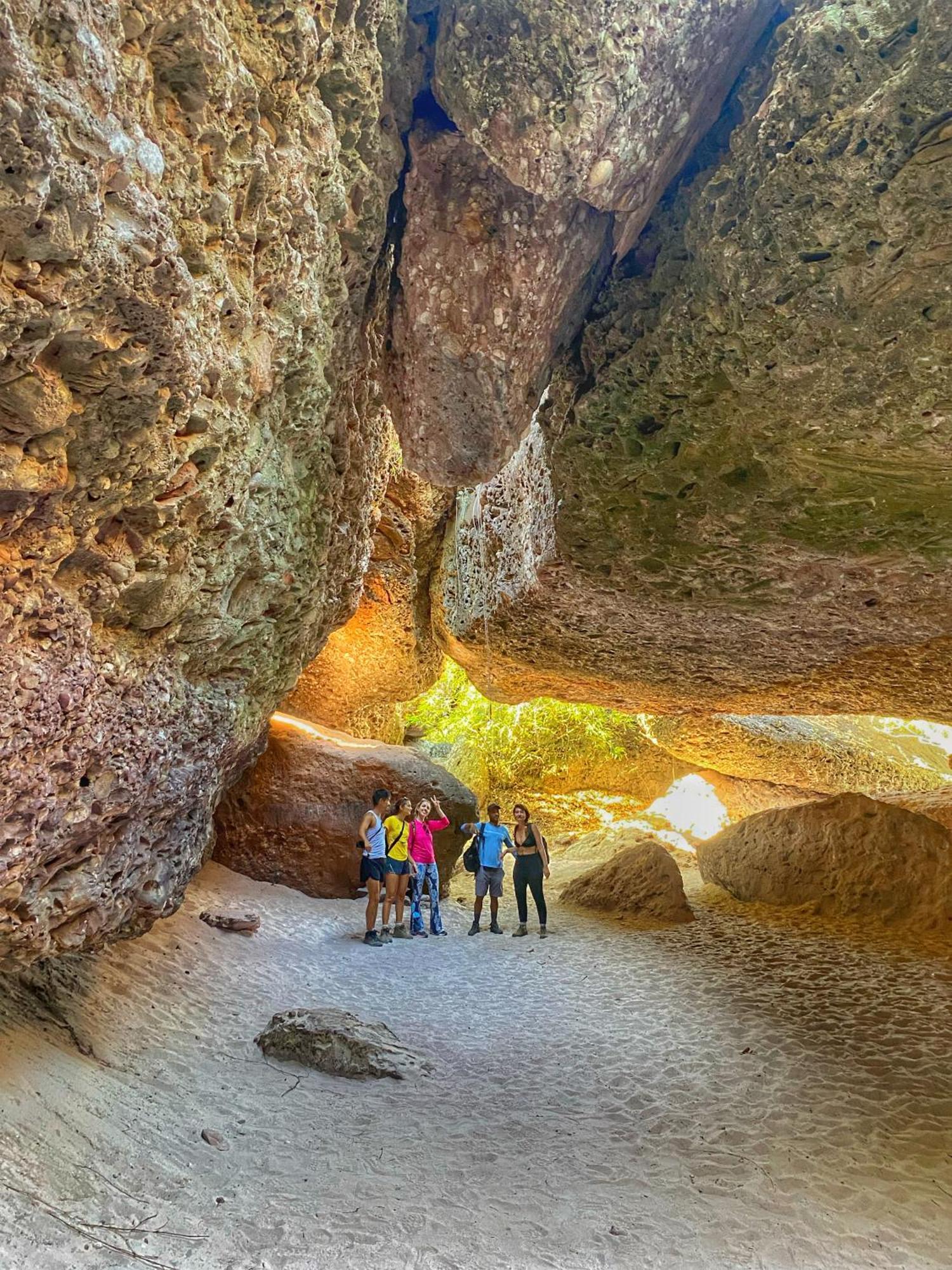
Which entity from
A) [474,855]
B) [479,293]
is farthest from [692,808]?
[479,293]

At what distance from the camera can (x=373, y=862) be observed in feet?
27.0

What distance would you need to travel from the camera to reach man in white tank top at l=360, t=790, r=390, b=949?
318 inches

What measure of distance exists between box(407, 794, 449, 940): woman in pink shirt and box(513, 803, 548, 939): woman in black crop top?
956 millimetres

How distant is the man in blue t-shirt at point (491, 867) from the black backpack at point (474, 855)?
17mm

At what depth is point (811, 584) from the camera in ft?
23.4

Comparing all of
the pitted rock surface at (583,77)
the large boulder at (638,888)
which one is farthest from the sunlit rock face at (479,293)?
the large boulder at (638,888)

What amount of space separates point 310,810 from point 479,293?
677 centimetres

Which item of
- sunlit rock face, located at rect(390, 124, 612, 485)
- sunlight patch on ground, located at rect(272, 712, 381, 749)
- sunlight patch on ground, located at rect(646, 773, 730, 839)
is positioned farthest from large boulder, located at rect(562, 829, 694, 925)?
sunlight patch on ground, located at rect(646, 773, 730, 839)

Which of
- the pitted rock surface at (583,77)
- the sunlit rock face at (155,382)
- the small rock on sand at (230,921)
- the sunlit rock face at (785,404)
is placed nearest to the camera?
the sunlit rock face at (155,382)

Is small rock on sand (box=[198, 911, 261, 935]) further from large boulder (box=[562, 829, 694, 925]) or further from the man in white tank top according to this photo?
large boulder (box=[562, 829, 694, 925])

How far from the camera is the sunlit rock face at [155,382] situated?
8.43 ft

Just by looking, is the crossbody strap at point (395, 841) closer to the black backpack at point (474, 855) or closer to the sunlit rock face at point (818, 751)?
the black backpack at point (474, 855)

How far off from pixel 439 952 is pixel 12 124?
758 centimetres

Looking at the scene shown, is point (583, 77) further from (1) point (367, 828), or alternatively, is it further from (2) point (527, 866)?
(2) point (527, 866)
